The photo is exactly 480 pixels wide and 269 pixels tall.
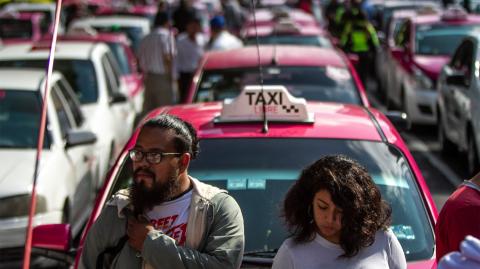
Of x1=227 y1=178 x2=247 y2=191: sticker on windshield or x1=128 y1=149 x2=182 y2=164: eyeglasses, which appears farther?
x1=227 y1=178 x2=247 y2=191: sticker on windshield

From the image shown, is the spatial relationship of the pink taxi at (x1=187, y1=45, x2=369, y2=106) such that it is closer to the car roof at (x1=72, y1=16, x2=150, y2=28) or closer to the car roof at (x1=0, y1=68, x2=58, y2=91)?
the car roof at (x1=0, y1=68, x2=58, y2=91)

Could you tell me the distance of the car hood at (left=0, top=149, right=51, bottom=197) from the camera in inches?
325

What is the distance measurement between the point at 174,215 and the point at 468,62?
884 cm

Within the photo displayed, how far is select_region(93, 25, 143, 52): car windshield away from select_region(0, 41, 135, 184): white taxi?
846cm

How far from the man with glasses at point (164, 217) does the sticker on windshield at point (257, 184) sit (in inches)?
45.3

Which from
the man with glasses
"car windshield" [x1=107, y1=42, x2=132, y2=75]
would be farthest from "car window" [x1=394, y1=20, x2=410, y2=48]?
the man with glasses

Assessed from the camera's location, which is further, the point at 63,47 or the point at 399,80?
the point at 399,80

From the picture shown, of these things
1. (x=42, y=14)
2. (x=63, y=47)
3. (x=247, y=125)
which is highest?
(x=247, y=125)

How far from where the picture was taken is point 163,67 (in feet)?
47.7

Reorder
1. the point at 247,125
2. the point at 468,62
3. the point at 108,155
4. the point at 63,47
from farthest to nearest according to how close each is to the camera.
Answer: the point at 63,47
the point at 468,62
the point at 108,155
the point at 247,125

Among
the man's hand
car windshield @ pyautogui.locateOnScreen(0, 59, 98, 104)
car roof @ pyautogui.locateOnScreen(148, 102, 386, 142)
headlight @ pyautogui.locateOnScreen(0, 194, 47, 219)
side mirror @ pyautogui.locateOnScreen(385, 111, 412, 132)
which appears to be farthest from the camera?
car windshield @ pyautogui.locateOnScreen(0, 59, 98, 104)

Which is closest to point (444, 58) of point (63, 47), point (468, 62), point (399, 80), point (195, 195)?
point (399, 80)

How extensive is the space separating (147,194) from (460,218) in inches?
43.3

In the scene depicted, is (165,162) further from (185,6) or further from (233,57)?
(185,6)
